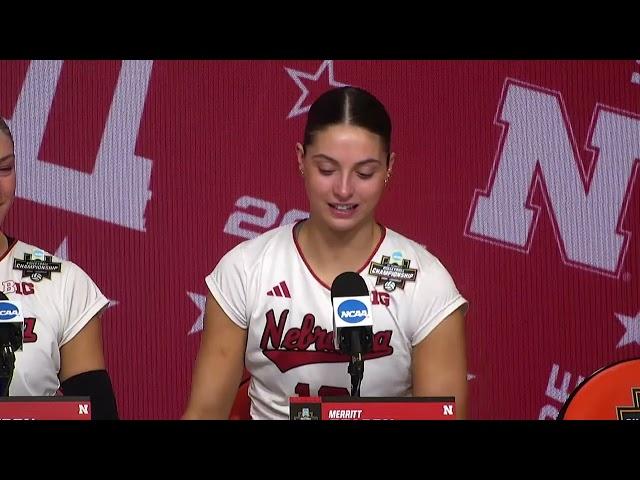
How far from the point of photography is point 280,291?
10.3ft

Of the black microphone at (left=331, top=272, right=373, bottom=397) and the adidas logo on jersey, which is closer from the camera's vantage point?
the black microphone at (left=331, top=272, right=373, bottom=397)

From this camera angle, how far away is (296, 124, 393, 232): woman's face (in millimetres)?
3055

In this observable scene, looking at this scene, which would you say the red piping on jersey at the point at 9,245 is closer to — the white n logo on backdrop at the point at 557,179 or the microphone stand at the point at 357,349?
the microphone stand at the point at 357,349

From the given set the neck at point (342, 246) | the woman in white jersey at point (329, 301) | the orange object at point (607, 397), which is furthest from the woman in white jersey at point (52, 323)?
the orange object at point (607, 397)


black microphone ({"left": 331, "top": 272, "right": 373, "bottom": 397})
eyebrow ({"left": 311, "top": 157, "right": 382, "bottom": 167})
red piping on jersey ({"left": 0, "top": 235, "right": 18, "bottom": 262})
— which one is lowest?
black microphone ({"left": 331, "top": 272, "right": 373, "bottom": 397})

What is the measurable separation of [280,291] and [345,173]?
1.20ft

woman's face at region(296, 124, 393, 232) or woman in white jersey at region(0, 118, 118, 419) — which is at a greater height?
woman's face at region(296, 124, 393, 232)

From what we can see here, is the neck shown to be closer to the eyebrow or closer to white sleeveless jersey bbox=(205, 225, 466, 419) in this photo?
white sleeveless jersey bbox=(205, 225, 466, 419)

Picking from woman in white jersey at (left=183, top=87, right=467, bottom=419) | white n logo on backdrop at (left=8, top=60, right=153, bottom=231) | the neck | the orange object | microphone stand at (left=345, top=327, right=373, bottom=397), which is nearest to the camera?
microphone stand at (left=345, top=327, right=373, bottom=397)

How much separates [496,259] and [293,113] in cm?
81

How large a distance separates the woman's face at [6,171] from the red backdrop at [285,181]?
558 mm

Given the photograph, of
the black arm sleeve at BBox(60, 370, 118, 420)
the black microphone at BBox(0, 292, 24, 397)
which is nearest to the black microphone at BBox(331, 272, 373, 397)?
the black microphone at BBox(0, 292, 24, 397)

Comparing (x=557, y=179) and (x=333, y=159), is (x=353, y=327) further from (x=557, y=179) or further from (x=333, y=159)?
(x=557, y=179)

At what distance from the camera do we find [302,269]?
3.17 meters
